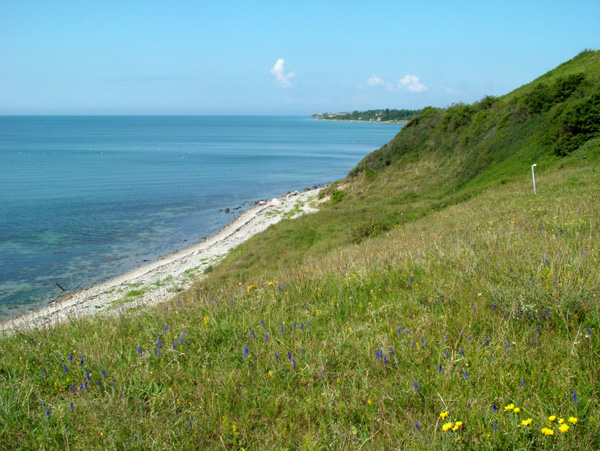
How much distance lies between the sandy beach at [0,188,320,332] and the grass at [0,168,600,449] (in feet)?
32.4

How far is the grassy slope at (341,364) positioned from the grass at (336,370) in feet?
0.05

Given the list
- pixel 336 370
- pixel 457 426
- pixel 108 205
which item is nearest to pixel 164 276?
pixel 336 370

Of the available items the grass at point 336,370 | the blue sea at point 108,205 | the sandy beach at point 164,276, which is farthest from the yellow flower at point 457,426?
the sandy beach at point 164,276

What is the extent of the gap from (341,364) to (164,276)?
2515 centimetres

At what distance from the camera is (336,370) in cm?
346

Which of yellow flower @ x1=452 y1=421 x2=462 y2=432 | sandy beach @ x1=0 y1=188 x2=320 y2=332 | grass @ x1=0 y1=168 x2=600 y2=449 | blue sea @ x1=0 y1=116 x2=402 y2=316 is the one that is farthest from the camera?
blue sea @ x1=0 y1=116 x2=402 y2=316

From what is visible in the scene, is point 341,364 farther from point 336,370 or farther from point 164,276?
point 164,276

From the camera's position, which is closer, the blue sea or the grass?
the grass

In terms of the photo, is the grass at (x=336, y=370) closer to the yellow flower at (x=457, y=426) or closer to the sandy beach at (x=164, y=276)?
the yellow flower at (x=457, y=426)

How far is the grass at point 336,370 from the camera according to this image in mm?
2762

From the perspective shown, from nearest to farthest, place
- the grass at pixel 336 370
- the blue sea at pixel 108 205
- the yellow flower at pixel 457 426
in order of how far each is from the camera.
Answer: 1. the yellow flower at pixel 457 426
2. the grass at pixel 336 370
3. the blue sea at pixel 108 205

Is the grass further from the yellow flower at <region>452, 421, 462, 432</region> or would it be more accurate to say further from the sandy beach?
the sandy beach

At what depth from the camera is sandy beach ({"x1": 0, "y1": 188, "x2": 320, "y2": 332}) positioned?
21156 mm

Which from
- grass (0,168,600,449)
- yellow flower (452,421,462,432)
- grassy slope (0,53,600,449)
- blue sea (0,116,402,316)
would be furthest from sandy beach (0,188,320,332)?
yellow flower (452,421,462,432)
